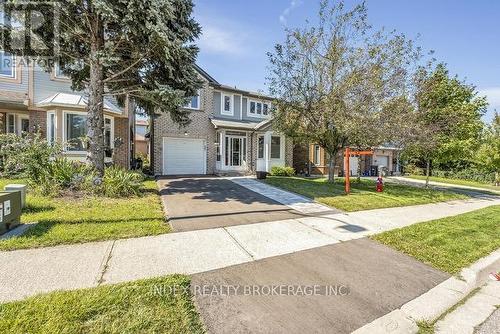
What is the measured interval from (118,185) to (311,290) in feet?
22.4

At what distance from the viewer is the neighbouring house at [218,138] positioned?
50.2 feet

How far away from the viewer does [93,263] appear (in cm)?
374

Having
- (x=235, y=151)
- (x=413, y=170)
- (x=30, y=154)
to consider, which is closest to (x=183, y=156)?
(x=235, y=151)

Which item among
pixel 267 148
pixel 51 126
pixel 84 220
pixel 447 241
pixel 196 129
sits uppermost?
pixel 196 129

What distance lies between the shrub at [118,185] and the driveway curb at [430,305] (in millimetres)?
7513

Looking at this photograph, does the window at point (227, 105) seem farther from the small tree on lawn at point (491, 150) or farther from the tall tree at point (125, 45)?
the small tree on lawn at point (491, 150)

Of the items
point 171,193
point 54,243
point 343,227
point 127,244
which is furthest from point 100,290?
point 171,193

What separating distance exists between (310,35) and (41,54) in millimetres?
11354

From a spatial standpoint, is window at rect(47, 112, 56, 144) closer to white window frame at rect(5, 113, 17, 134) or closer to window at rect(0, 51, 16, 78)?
white window frame at rect(5, 113, 17, 134)

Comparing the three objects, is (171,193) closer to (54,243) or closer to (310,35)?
(54,243)

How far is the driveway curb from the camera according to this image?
293cm

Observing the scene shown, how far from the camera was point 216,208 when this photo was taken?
7.38 metres

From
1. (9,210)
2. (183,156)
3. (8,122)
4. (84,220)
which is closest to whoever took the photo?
(9,210)

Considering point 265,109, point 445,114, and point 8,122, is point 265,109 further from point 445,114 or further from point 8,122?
point 8,122
